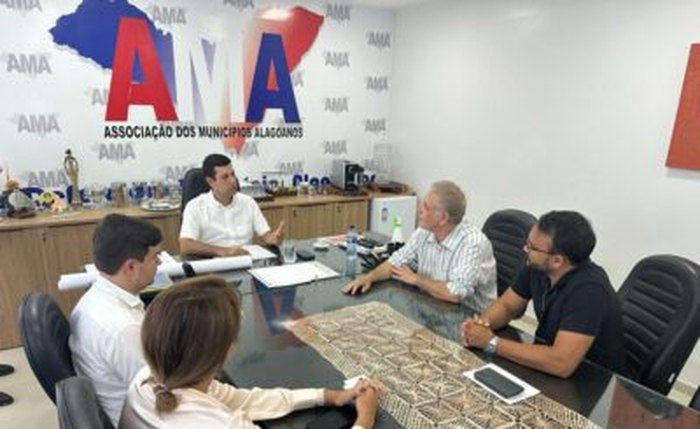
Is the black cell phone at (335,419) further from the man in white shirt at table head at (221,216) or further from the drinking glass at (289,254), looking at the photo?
the man in white shirt at table head at (221,216)

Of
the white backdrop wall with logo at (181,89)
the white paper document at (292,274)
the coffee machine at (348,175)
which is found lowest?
the white paper document at (292,274)

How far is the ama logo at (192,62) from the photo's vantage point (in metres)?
3.56

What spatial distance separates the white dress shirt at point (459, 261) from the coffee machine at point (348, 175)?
2.10 m

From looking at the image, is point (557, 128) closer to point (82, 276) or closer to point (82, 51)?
point (82, 276)

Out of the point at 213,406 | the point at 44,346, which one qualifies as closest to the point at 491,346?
the point at 213,406

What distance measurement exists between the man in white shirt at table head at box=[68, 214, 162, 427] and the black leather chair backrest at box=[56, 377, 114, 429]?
234 mm

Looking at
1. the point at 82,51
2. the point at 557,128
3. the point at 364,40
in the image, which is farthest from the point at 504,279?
the point at 82,51

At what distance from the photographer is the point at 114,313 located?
1416 millimetres

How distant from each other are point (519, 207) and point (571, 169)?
1.72ft

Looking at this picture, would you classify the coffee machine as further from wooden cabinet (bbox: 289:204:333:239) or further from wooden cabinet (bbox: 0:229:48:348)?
wooden cabinet (bbox: 0:229:48:348)

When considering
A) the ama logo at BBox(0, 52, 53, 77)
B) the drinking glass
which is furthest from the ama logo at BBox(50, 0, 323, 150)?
the drinking glass

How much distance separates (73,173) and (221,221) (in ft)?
4.54

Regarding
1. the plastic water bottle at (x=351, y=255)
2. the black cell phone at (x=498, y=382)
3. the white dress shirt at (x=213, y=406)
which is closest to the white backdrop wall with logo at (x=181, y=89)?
the plastic water bottle at (x=351, y=255)

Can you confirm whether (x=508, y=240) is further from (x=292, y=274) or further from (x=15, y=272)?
(x=15, y=272)
